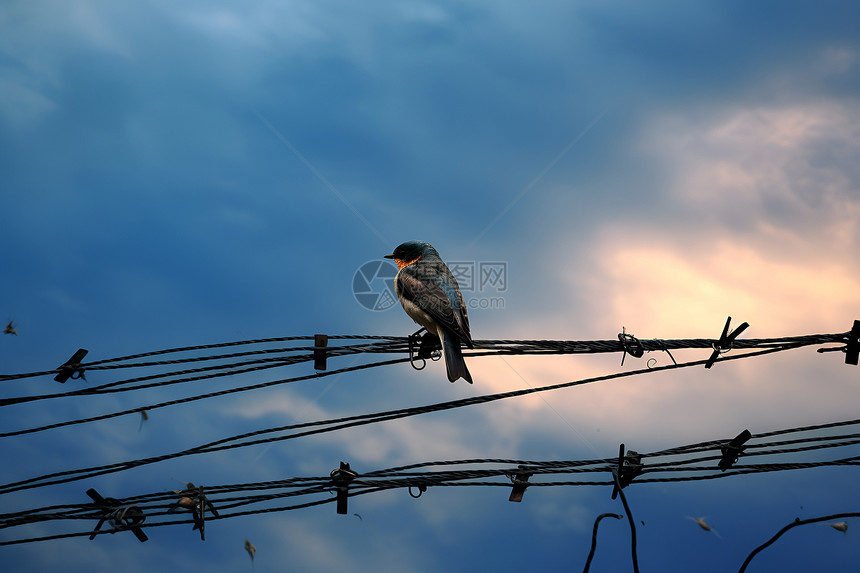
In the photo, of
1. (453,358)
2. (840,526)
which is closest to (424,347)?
(453,358)

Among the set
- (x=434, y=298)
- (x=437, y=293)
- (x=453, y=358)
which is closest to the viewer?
(x=453, y=358)

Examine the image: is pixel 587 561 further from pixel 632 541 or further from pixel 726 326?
pixel 726 326

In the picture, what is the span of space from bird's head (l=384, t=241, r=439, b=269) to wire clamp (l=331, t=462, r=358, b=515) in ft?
12.7

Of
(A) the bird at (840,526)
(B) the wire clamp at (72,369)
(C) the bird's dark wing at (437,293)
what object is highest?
(C) the bird's dark wing at (437,293)

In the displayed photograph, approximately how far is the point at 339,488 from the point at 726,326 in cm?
357

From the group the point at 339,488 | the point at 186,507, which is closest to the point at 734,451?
the point at 339,488

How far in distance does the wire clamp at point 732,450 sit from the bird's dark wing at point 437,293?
2442mm

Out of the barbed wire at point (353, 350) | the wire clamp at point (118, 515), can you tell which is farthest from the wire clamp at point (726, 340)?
the wire clamp at point (118, 515)

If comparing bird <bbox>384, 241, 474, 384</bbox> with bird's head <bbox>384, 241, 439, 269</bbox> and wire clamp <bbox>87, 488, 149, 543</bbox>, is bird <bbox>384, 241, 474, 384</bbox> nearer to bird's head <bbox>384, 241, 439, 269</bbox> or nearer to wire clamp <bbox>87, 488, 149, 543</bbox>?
bird's head <bbox>384, 241, 439, 269</bbox>

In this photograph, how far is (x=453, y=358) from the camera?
7008 mm

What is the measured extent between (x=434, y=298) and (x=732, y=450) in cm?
344

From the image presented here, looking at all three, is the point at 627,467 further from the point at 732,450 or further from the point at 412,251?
the point at 412,251

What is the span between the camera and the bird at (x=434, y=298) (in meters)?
7.03

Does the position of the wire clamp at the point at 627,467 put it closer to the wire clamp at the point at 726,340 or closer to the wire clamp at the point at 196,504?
the wire clamp at the point at 726,340
